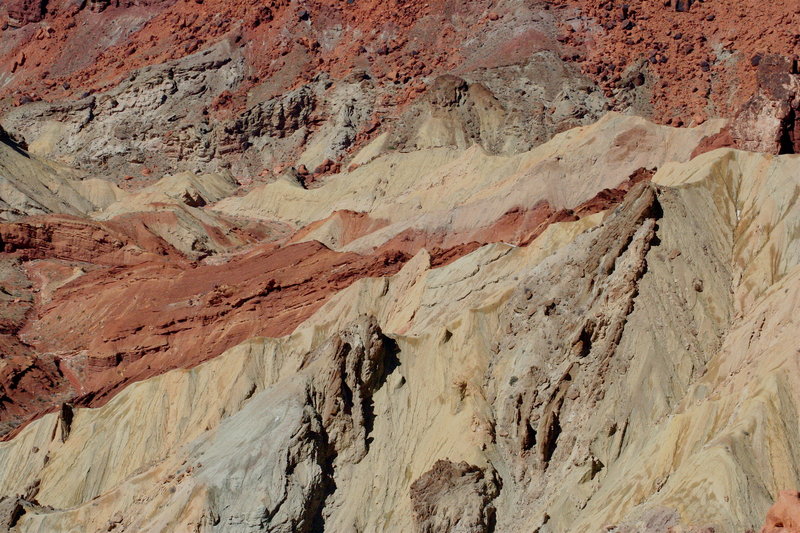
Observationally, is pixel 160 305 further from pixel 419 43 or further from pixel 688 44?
pixel 688 44

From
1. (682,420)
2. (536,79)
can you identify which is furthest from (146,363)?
(536,79)

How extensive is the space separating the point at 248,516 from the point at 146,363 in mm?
20262

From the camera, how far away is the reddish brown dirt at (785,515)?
20.2 metres

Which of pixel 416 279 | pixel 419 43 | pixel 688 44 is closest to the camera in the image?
pixel 416 279

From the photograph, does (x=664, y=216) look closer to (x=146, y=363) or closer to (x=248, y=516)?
(x=248, y=516)

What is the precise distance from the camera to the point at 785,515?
67.0 ft

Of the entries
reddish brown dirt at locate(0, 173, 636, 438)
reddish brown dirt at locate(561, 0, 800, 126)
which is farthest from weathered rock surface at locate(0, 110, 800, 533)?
reddish brown dirt at locate(561, 0, 800, 126)

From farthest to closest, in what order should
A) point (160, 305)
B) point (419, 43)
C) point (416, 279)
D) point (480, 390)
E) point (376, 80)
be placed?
1. point (419, 43)
2. point (376, 80)
3. point (160, 305)
4. point (416, 279)
5. point (480, 390)

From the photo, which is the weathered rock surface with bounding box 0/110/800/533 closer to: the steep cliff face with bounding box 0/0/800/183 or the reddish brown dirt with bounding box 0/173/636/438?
the reddish brown dirt with bounding box 0/173/636/438

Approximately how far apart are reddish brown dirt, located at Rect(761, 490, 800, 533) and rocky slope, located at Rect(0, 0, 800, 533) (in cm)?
5

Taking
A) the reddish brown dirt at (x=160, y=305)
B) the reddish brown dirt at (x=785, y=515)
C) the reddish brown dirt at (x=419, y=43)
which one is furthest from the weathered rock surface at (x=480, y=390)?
the reddish brown dirt at (x=419, y=43)

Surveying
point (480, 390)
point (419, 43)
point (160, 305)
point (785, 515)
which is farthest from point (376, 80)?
point (785, 515)

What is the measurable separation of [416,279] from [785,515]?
82.5 feet

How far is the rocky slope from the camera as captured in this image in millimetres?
30016
